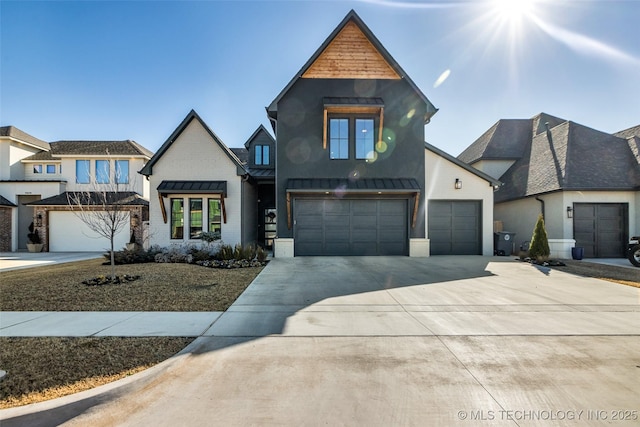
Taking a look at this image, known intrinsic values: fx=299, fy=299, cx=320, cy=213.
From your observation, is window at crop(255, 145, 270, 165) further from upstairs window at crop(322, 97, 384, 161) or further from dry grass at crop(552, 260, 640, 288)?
dry grass at crop(552, 260, 640, 288)

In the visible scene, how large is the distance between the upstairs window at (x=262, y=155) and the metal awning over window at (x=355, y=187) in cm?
549

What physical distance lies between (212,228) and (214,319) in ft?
32.4

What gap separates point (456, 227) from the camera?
48.5 feet

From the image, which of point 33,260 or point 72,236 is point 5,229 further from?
point 33,260

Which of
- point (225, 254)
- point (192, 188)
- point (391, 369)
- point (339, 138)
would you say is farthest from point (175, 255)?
point (391, 369)

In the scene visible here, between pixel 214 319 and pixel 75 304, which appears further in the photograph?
pixel 75 304

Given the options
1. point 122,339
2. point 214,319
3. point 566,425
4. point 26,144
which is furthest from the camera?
point 26,144

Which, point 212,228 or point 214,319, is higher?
point 212,228

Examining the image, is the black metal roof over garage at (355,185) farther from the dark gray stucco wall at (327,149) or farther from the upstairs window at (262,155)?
the upstairs window at (262,155)

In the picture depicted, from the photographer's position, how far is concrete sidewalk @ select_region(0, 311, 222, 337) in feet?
15.2

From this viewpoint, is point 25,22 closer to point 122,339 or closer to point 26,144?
point 122,339

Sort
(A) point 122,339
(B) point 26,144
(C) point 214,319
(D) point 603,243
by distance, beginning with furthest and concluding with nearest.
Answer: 1. (B) point 26,144
2. (D) point 603,243
3. (C) point 214,319
4. (A) point 122,339

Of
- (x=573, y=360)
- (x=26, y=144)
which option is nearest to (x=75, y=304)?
(x=573, y=360)

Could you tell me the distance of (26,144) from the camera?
68.6 feet
